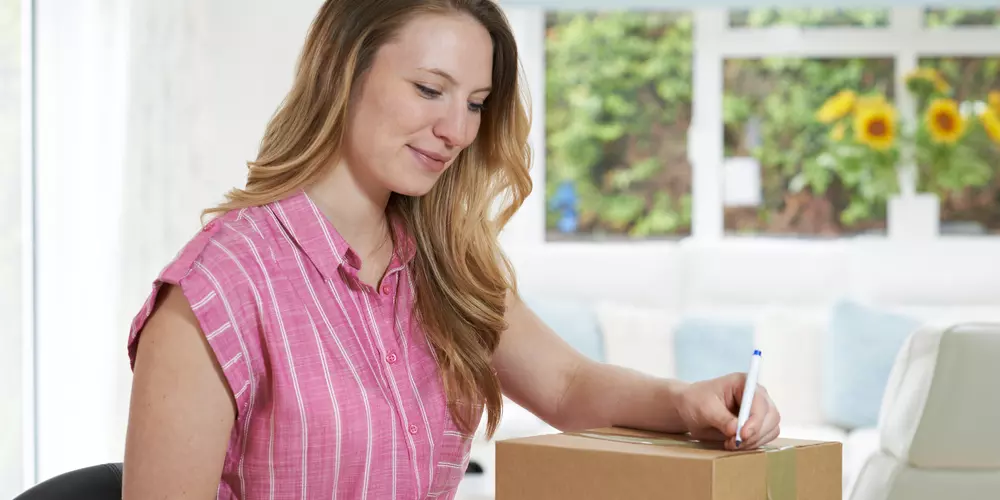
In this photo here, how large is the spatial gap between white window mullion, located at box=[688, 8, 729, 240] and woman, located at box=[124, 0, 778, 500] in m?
3.54

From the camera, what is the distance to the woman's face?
4.27ft

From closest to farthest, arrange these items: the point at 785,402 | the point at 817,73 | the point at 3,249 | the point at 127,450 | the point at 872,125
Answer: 1. the point at 127,450
2. the point at 3,249
3. the point at 785,402
4. the point at 872,125
5. the point at 817,73

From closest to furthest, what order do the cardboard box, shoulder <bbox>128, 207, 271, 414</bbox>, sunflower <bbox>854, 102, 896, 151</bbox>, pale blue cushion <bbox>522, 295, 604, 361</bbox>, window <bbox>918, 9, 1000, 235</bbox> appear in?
the cardboard box < shoulder <bbox>128, 207, 271, 414</bbox> < pale blue cushion <bbox>522, 295, 604, 361</bbox> < sunflower <bbox>854, 102, 896, 151</bbox> < window <bbox>918, 9, 1000, 235</bbox>

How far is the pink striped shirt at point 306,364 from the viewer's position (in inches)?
48.8

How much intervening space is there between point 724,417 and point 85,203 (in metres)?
2.15

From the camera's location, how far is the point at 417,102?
1.30m

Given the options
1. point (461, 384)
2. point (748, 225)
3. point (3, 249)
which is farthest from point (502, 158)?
point (748, 225)

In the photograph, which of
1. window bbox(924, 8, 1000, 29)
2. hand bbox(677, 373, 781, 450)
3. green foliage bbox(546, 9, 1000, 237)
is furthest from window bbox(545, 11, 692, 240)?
hand bbox(677, 373, 781, 450)

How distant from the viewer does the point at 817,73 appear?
4836 millimetres

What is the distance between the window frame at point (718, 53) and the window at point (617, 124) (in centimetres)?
6

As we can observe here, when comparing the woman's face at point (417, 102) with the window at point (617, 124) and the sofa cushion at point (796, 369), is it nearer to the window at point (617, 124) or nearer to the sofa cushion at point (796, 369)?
the sofa cushion at point (796, 369)

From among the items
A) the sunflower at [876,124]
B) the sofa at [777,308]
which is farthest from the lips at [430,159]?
the sunflower at [876,124]

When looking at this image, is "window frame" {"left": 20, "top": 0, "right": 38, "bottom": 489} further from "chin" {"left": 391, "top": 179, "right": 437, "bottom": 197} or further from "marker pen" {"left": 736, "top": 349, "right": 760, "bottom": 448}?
"marker pen" {"left": 736, "top": 349, "right": 760, "bottom": 448}

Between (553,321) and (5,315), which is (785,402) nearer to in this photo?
(553,321)
